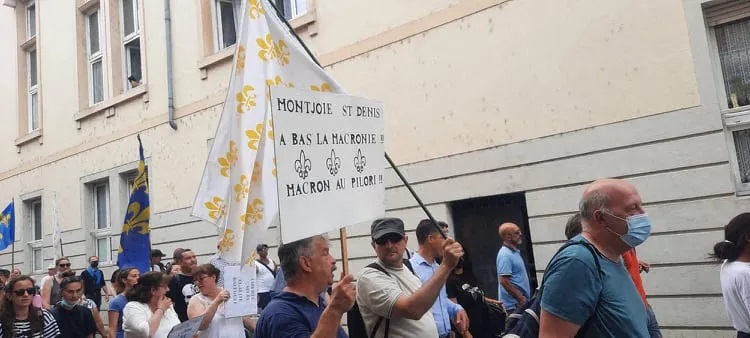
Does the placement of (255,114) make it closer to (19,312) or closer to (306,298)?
(306,298)

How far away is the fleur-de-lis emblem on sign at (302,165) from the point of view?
2924 mm

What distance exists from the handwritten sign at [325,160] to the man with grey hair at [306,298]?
155 mm

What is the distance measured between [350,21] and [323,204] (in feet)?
22.2

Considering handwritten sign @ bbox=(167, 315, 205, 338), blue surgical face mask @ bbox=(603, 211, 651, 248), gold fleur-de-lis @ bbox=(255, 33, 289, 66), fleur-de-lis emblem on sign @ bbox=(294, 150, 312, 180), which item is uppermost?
gold fleur-de-lis @ bbox=(255, 33, 289, 66)

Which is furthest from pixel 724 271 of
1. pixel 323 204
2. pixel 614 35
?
pixel 614 35

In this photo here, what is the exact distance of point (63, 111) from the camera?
50.2ft

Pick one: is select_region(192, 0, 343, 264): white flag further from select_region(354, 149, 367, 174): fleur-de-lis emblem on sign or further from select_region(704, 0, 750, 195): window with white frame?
select_region(704, 0, 750, 195): window with white frame

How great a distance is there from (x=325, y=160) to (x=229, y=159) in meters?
1.20

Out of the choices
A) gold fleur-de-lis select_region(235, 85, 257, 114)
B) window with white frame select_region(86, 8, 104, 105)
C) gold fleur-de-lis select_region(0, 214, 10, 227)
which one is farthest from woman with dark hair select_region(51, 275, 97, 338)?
window with white frame select_region(86, 8, 104, 105)

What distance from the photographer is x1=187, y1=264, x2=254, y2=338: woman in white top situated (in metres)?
5.01

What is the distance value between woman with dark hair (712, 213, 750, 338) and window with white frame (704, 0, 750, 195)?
246cm

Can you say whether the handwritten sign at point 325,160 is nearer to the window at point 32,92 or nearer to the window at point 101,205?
the window at point 101,205

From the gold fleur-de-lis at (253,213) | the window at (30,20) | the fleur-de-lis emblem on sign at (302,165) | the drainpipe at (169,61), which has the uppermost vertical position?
the window at (30,20)

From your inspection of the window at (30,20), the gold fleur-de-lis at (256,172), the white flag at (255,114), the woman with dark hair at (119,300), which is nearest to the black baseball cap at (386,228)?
the white flag at (255,114)
